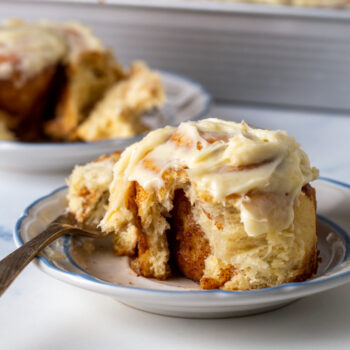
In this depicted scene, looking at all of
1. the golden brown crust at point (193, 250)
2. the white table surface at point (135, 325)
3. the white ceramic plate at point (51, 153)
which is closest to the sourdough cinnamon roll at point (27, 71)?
the white ceramic plate at point (51, 153)

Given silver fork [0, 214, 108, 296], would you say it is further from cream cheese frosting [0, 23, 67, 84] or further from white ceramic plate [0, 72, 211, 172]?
cream cheese frosting [0, 23, 67, 84]

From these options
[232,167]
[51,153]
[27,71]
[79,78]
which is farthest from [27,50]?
[232,167]

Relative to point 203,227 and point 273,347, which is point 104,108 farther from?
point 273,347

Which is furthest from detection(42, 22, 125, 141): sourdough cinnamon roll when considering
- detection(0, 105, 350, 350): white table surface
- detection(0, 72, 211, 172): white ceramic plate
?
detection(0, 105, 350, 350): white table surface

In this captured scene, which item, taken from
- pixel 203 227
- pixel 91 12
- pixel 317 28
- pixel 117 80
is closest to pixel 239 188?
pixel 203 227

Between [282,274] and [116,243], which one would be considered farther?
[116,243]

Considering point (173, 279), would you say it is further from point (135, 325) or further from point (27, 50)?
point (27, 50)

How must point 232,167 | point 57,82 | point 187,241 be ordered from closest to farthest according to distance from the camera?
point 232,167 < point 187,241 < point 57,82
